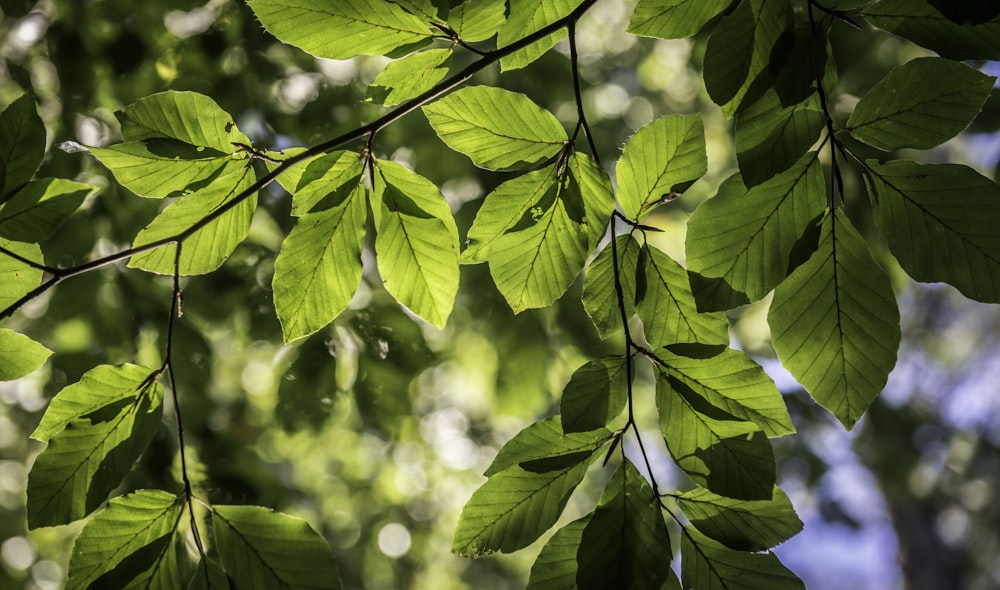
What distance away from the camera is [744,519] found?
68 cm

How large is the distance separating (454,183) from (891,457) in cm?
420

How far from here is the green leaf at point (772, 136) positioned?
23.6 inches

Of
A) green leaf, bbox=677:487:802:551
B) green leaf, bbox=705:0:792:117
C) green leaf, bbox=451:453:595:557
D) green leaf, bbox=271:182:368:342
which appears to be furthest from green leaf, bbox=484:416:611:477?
green leaf, bbox=705:0:792:117

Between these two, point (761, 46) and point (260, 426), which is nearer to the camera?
point (761, 46)

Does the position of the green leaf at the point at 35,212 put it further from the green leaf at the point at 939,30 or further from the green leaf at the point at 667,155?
the green leaf at the point at 939,30

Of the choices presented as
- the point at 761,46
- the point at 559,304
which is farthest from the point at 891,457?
the point at 761,46

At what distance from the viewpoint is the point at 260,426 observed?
9.62 feet

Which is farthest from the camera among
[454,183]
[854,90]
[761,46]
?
[854,90]

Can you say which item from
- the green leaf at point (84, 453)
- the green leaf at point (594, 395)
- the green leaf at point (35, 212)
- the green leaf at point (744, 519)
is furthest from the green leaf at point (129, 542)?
the green leaf at point (744, 519)

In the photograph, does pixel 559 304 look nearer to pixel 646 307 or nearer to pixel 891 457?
pixel 646 307

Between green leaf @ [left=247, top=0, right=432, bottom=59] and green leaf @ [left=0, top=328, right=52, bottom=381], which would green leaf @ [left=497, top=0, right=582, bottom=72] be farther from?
green leaf @ [left=0, top=328, right=52, bottom=381]

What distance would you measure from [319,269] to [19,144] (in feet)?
0.96

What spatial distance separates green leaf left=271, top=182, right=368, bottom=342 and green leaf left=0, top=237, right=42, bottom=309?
24 centimetres

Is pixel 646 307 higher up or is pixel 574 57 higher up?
pixel 574 57
